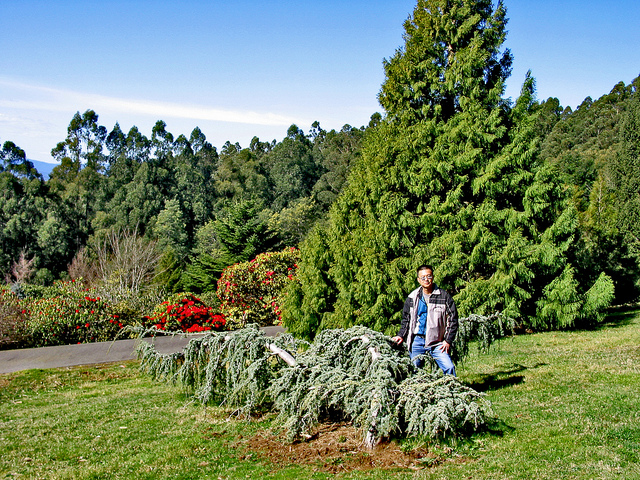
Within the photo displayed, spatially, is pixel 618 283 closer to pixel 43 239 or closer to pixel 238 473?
pixel 238 473

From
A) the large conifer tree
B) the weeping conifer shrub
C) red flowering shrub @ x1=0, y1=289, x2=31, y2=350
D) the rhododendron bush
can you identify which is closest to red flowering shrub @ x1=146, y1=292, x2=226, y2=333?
the rhododendron bush

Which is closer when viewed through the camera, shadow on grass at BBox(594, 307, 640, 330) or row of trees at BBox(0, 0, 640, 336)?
row of trees at BBox(0, 0, 640, 336)

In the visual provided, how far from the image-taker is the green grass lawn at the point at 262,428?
404 centimetres

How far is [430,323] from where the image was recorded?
210 inches

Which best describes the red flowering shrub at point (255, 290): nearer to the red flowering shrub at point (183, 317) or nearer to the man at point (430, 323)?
the red flowering shrub at point (183, 317)

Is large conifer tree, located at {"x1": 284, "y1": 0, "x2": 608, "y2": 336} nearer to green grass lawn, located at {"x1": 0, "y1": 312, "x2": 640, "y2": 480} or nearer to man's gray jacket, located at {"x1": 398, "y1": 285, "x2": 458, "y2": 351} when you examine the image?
green grass lawn, located at {"x1": 0, "y1": 312, "x2": 640, "y2": 480}

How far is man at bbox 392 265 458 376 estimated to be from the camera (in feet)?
17.2

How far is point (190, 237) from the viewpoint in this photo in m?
42.0

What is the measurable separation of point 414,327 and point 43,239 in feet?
122

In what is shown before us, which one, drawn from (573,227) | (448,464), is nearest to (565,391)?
A: (448,464)

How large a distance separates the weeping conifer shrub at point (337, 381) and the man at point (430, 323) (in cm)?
18

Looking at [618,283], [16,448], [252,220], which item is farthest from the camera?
[252,220]

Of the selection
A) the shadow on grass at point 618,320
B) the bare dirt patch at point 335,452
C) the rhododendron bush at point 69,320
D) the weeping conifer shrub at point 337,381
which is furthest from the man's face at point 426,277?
the shadow on grass at point 618,320

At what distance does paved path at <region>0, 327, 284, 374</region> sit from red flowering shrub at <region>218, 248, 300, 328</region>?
2.52 m
